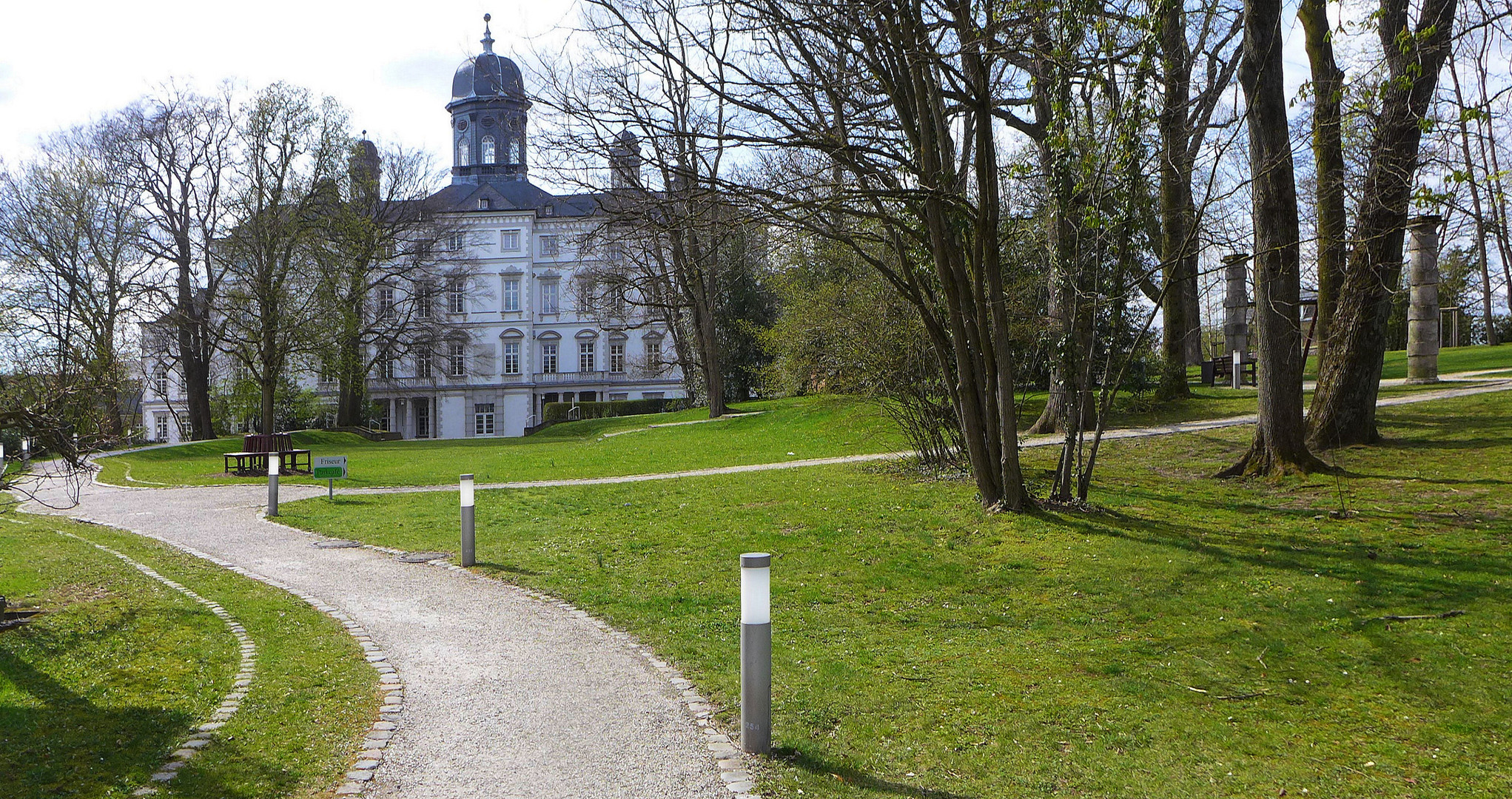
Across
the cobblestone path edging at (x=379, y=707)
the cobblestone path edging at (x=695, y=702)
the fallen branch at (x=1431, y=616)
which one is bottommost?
the cobblestone path edging at (x=695, y=702)

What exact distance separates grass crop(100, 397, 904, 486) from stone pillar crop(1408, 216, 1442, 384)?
36.8 feet

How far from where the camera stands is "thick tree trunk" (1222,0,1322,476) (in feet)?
38.7

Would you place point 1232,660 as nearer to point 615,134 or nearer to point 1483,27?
point 1483,27

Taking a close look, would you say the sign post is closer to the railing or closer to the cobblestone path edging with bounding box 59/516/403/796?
the cobblestone path edging with bounding box 59/516/403/796

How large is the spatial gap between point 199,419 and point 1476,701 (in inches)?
1639

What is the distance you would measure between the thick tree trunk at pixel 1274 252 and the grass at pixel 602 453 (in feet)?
23.9

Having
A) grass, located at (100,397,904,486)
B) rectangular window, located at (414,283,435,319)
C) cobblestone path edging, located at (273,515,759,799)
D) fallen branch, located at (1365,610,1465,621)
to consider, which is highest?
rectangular window, located at (414,283,435,319)

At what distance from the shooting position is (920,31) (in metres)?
9.85

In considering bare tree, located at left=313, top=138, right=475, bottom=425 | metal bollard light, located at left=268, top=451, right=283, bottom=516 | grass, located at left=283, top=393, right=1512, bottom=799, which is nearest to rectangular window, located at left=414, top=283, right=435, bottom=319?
bare tree, located at left=313, top=138, right=475, bottom=425

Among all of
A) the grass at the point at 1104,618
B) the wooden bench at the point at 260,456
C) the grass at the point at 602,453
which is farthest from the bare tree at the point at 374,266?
the grass at the point at 1104,618

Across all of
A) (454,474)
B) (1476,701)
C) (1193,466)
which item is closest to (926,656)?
(1476,701)

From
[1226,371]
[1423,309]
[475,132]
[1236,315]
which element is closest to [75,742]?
[1423,309]

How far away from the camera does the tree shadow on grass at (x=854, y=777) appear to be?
169 inches

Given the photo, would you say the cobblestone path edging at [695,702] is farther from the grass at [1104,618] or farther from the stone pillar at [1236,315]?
the stone pillar at [1236,315]
